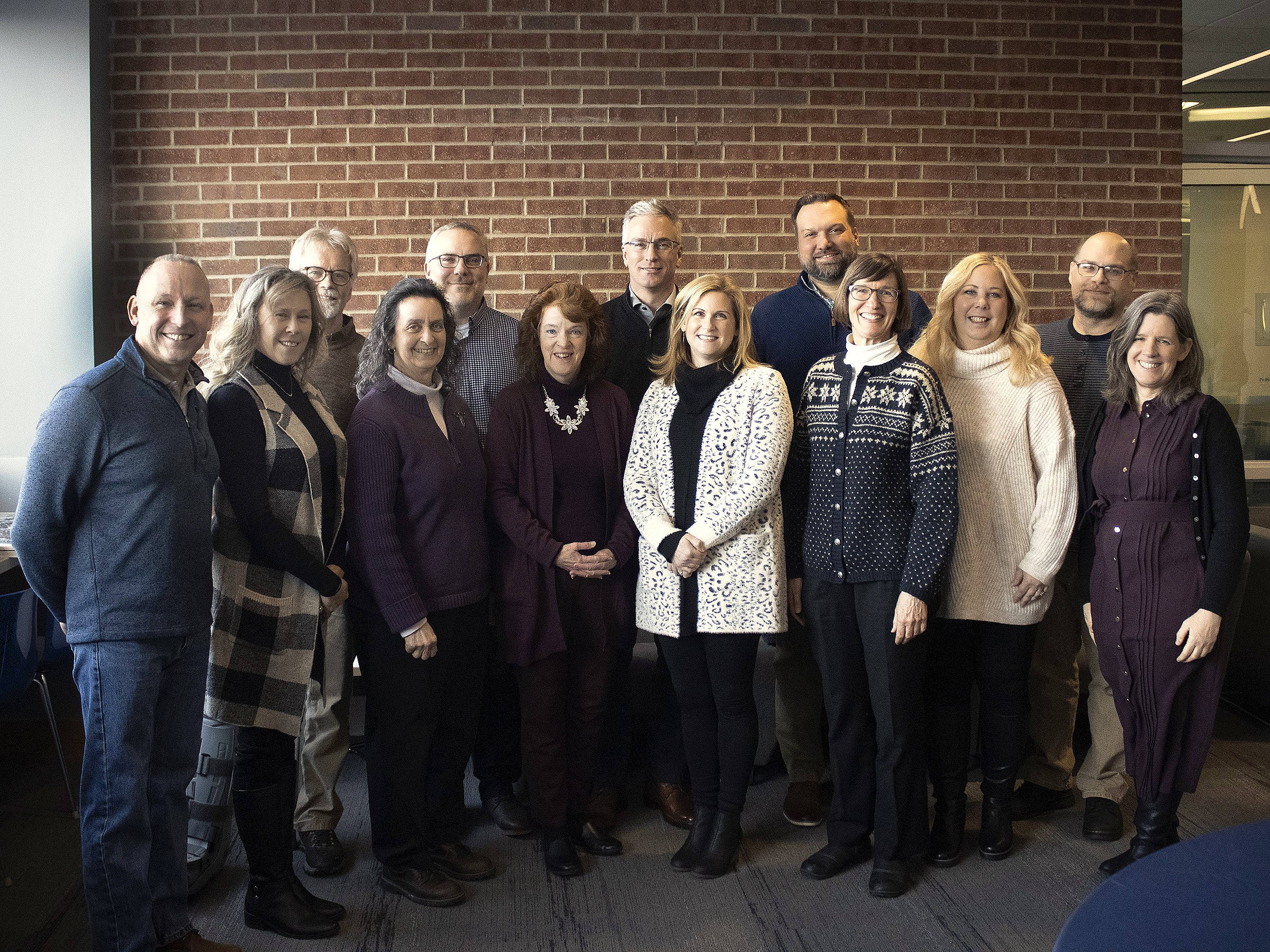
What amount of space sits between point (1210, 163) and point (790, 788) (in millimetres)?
4505

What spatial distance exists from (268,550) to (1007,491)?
1.92 m

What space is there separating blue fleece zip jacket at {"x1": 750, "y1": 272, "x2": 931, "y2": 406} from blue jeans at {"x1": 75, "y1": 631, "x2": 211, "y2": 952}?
1.94 meters

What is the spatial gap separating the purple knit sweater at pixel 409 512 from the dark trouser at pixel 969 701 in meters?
1.32

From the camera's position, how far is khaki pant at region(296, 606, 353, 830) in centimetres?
276

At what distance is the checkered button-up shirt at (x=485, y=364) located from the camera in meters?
2.96

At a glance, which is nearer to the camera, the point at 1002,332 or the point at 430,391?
the point at 430,391

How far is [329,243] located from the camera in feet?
9.72

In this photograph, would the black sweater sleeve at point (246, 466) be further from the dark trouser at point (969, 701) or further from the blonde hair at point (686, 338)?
the dark trouser at point (969, 701)

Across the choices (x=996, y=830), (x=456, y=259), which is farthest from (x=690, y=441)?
(x=996, y=830)

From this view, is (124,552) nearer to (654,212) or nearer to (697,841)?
(697,841)

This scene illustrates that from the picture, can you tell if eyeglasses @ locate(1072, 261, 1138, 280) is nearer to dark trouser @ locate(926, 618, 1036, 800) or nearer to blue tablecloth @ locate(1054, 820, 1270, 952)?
dark trouser @ locate(926, 618, 1036, 800)


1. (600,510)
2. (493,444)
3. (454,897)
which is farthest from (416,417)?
(454,897)

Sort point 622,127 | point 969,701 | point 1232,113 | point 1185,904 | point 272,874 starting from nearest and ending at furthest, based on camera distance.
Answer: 1. point 1185,904
2. point 272,874
3. point 969,701
4. point 622,127
5. point 1232,113

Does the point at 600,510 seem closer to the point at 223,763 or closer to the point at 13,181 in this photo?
the point at 223,763
